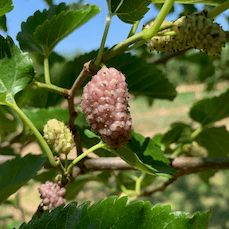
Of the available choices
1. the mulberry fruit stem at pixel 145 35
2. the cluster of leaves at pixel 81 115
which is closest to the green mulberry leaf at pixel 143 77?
the cluster of leaves at pixel 81 115

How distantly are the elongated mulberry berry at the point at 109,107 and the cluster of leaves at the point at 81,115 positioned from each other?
0.10 metres

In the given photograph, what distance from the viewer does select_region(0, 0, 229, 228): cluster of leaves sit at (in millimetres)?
377

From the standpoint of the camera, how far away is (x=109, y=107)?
1.32ft

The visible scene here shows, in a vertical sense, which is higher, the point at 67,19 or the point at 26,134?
the point at 67,19

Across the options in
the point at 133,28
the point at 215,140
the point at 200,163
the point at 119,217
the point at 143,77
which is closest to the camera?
the point at 119,217

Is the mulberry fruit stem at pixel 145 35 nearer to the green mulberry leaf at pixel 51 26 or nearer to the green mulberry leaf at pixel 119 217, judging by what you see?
the green mulberry leaf at pixel 51 26

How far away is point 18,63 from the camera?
0.50 metres

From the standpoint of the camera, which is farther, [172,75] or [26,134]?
[172,75]

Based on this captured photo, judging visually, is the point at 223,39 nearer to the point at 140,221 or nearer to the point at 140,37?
the point at 140,37

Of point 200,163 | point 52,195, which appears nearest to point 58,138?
point 52,195

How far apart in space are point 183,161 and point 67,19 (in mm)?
434

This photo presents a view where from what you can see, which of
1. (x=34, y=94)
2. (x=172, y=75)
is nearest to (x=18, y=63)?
(x=34, y=94)

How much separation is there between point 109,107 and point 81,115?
1.13 feet

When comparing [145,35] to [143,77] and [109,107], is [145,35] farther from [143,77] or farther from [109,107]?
[143,77]
